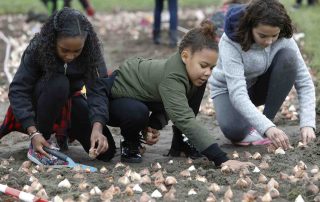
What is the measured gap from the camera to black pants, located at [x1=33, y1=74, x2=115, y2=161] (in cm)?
456

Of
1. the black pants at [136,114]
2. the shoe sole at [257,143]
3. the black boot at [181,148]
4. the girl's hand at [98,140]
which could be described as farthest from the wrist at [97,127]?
the shoe sole at [257,143]

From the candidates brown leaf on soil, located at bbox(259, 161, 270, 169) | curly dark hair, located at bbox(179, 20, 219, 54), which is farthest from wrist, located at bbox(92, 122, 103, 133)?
brown leaf on soil, located at bbox(259, 161, 270, 169)

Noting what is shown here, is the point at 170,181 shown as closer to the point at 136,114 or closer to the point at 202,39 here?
the point at 136,114

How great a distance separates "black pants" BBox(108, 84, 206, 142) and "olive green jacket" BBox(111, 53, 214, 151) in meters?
0.07

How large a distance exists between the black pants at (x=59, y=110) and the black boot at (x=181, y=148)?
45 cm

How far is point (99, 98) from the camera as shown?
4699 millimetres

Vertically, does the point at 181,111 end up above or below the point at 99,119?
above

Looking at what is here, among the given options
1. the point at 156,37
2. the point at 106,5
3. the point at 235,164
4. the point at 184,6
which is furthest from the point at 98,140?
the point at 106,5

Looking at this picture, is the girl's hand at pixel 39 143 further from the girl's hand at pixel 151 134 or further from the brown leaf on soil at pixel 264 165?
the brown leaf on soil at pixel 264 165

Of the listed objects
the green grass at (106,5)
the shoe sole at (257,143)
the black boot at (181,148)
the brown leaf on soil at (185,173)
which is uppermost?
the brown leaf on soil at (185,173)

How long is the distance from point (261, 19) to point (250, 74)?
25.6 inches

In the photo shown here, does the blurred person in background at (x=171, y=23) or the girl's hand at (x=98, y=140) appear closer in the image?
the girl's hand at (x=98, y=140)

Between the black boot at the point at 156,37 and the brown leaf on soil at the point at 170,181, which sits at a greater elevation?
the brown leaf on soil at the point at 170,181

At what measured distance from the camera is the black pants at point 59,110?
4.56 metres
